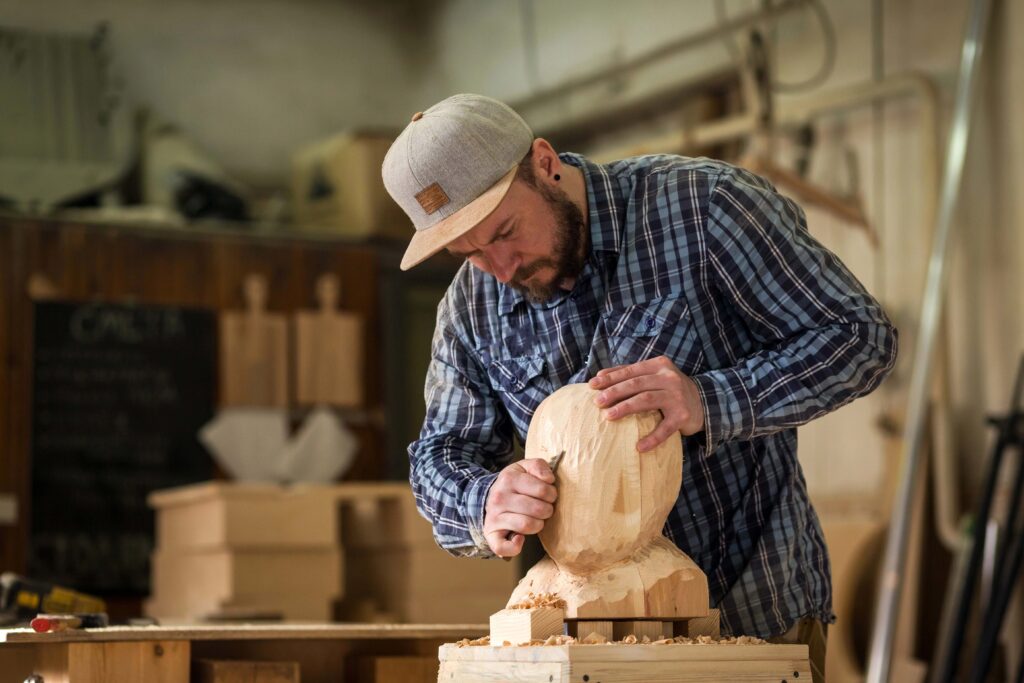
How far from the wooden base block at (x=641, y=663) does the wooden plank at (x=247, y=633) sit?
815mm

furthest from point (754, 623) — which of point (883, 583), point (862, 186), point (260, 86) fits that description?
point (260, 86)

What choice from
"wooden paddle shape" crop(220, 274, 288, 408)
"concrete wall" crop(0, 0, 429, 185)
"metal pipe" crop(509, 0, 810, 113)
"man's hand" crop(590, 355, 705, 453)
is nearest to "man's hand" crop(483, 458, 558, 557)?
"man's hand" crop(590, 355, 705, 453)

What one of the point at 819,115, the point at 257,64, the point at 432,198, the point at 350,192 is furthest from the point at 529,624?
the point at 257,64

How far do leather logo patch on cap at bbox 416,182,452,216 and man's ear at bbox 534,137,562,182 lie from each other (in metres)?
0.15

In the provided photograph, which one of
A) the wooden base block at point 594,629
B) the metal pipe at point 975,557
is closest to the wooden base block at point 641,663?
the wooden base block at point 594,629

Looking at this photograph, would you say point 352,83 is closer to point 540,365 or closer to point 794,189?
point 794,189

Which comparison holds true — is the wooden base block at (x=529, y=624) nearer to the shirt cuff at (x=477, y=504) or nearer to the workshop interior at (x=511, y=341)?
the workshop interior at (x=511, y=341)

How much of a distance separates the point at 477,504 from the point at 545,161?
0.52m

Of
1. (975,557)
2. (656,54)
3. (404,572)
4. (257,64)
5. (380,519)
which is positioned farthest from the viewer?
(257,64)

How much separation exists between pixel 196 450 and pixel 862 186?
2.98m

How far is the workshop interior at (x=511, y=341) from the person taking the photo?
1996 mm

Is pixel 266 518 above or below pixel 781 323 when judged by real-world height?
below

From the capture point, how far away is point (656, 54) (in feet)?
20.1

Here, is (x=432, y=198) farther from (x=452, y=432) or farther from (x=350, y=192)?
(x=350, y=192)
